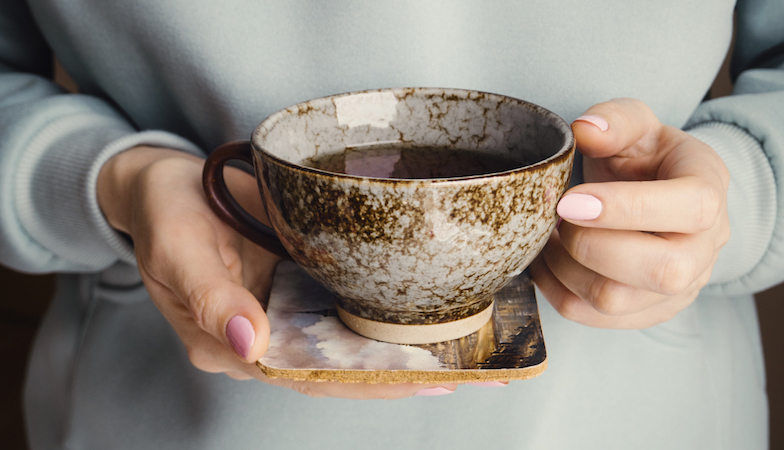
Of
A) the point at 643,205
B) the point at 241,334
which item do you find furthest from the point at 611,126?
the point at 241,334

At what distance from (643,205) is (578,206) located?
0.06 meters

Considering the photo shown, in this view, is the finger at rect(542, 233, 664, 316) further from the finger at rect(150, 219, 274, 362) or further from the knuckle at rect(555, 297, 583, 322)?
the finger at rect(150, 219, 274, 362)

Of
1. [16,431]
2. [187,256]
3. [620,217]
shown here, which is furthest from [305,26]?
[16,431]

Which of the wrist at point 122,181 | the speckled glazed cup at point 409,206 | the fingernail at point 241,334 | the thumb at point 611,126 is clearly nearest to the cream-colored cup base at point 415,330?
the speckled glazed cup at point 409,206

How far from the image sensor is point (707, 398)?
75cm

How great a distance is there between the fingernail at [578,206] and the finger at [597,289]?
12 cm

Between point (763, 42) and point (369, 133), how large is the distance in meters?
0.69

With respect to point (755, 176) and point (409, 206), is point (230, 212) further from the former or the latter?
point (755, 176)

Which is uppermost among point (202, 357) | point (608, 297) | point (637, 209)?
point (637, 209)

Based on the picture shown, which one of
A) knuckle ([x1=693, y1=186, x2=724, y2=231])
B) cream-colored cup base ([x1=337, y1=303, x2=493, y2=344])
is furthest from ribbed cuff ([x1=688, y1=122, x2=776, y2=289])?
cream-colored cup base ([x1=337, y1=303, x2=493, y2=344])

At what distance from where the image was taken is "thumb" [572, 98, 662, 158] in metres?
0.50

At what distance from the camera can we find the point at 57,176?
0.69 metres

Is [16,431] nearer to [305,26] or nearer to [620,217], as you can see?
[305,26]

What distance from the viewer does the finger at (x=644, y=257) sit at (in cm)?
45
